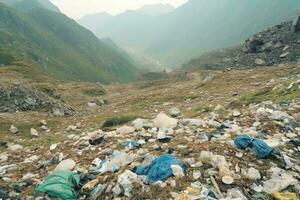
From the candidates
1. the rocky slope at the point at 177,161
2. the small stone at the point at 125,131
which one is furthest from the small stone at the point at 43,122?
the small stone at the point at 125,131

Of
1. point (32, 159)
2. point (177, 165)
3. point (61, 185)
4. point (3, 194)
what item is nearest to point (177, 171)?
point (177, 165)

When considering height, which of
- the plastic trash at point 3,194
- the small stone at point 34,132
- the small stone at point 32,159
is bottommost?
the small stone at point 34,132

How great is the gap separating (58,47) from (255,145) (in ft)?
485

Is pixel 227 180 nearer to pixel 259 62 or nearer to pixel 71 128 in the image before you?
pixel 71 128

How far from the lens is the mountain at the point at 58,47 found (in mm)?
122062

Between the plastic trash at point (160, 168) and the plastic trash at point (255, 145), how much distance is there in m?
1.73

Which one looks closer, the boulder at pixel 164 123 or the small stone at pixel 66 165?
the small stone at pixel 66 165

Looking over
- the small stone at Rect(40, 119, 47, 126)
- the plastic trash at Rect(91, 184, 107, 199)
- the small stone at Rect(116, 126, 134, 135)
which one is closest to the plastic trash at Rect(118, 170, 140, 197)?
the plastic trash at Rect(91, 184, 107, 199)

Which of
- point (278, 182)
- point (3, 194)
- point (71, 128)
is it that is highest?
point (278, 182)

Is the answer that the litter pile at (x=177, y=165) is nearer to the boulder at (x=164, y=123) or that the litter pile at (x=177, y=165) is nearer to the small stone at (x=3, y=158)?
the boulder at (x=164, y=123)

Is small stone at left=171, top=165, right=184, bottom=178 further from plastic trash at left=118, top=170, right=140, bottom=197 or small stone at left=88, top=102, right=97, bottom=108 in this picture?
small stone at left=88, top=102, right=97, bottom=108

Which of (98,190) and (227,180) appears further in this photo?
(98,190)

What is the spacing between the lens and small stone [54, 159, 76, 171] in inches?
403

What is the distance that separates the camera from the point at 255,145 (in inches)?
371
